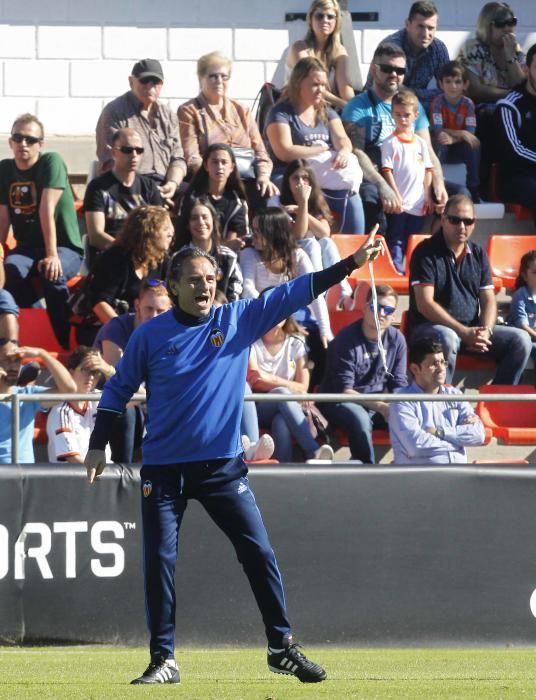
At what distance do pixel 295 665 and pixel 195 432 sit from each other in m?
1.13

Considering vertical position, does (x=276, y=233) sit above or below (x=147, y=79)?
below

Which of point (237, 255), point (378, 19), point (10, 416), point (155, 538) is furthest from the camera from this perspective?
point (378, 19)

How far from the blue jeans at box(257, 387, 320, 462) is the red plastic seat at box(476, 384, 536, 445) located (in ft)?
3.61

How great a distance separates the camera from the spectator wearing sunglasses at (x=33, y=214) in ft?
36.9

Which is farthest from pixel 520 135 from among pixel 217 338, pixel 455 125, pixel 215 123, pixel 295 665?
pixel 295 665

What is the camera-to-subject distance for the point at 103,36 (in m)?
14.9

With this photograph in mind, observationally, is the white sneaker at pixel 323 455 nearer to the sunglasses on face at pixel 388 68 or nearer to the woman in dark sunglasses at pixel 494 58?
the sunglasses on face at pixel 388 68

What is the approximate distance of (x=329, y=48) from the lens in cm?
1307

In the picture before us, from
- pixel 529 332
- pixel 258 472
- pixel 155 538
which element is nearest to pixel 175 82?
pixel 529 332

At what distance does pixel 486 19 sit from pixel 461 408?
633 centimetres

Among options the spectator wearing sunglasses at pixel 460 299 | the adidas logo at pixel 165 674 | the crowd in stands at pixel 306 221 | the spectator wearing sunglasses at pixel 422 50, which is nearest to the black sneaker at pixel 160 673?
the adidas logo at pixel 165 674

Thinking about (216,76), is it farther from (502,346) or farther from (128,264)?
(502,346)

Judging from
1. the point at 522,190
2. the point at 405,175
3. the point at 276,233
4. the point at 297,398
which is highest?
the point at 405,175

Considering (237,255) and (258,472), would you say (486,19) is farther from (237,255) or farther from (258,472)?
(258,472)
